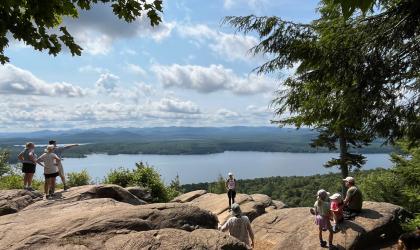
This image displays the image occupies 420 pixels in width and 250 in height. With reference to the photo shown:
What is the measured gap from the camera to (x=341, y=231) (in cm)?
1365

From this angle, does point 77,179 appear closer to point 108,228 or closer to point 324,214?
point 108,228

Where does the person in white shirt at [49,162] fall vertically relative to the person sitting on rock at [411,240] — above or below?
above

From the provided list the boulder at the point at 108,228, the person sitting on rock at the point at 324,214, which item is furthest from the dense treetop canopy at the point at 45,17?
the person sitting on rock at the point at 324,214

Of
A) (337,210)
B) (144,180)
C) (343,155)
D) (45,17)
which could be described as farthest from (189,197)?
(45,17)

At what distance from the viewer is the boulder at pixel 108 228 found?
8.88 m

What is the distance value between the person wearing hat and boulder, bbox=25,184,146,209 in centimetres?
834

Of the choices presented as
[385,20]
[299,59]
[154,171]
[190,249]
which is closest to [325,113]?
[299,59]


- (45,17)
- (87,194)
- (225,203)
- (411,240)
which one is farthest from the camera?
(225,203)

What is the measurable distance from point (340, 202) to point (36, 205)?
991 cm

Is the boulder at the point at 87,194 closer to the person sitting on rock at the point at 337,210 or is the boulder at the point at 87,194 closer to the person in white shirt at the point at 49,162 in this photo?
the person in white shirt at the point at 49,162

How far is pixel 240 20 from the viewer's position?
12812mm

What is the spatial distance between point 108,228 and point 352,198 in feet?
26.8

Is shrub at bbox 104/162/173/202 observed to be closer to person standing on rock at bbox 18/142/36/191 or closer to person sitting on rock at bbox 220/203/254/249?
person standing on rock at bbox 18/142/36/191

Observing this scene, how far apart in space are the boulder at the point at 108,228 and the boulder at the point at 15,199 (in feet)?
4.59
